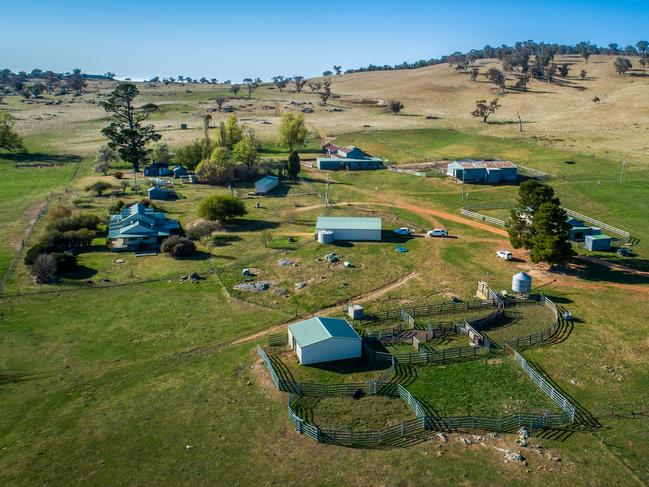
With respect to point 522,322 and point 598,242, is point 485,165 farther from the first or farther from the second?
point 522,322

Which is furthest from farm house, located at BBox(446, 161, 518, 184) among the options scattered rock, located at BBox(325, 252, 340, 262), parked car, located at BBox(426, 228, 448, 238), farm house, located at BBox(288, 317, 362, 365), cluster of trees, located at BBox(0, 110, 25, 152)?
cluster of trees, located at BBox(0, 110, 25, 152)

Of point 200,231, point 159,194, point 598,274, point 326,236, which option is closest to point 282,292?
point 326,236

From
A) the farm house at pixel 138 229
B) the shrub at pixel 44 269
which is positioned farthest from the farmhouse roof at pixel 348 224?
the shrub at pixel 44 269

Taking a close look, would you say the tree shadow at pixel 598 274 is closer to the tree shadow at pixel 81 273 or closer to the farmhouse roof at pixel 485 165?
the farmhouse roof at pixel 485 165

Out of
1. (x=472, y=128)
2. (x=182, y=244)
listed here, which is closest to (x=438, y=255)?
(x=182, y=244)

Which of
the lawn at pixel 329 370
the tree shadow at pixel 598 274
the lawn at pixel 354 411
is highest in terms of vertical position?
the tree shadow at pixel 598 274

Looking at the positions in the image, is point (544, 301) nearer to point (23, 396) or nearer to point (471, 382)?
point (471, 382)

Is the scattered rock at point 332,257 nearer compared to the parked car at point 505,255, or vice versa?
the parked car at point 505,255
